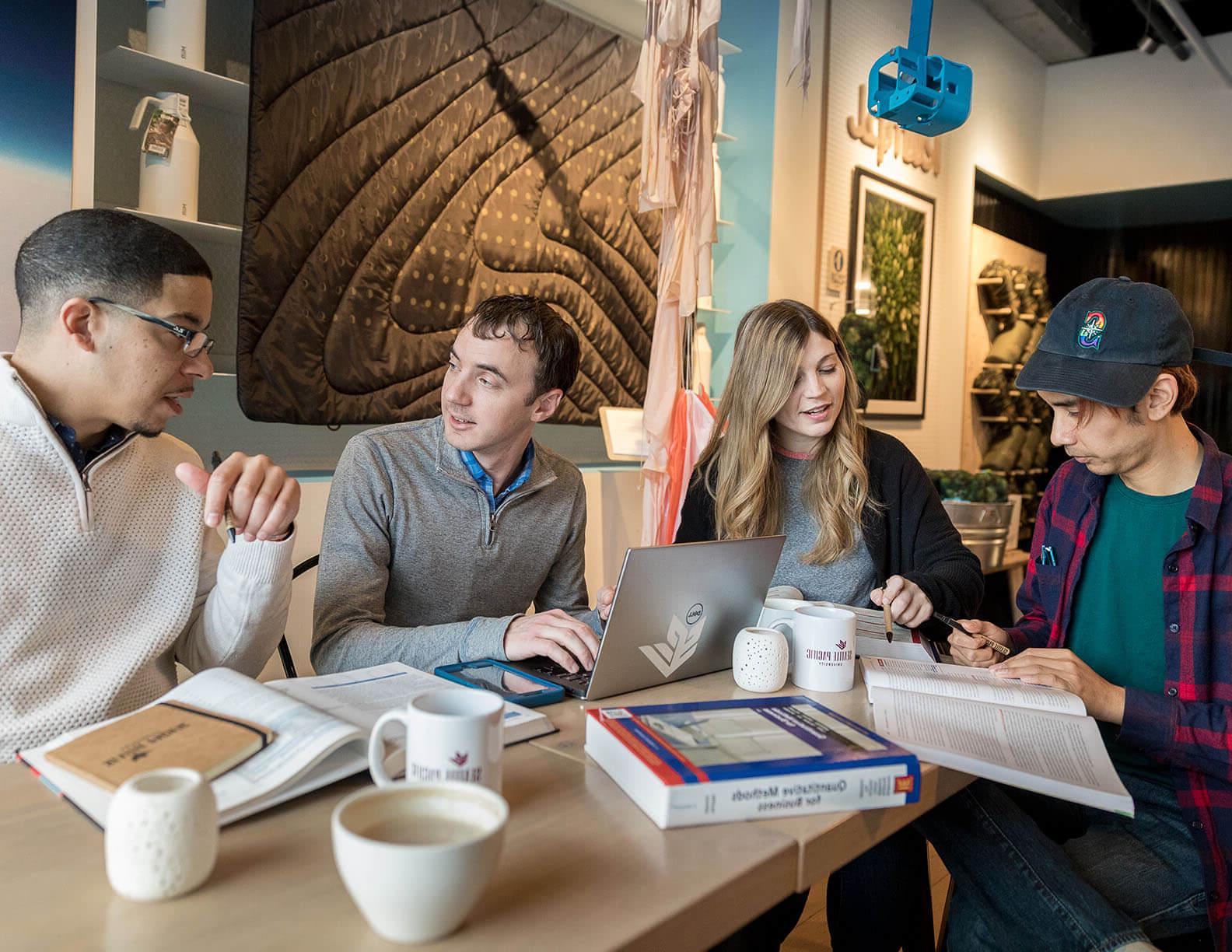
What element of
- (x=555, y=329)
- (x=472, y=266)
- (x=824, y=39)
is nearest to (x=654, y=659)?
(x=555, y=329)

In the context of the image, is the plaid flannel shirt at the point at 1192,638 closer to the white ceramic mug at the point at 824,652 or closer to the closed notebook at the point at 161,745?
the white ceramic mug at the point at 824,652

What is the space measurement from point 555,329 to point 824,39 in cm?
312

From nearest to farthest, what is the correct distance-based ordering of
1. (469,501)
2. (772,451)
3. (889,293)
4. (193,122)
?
(469,501)
(772,451)
(193,122)
(889,293)

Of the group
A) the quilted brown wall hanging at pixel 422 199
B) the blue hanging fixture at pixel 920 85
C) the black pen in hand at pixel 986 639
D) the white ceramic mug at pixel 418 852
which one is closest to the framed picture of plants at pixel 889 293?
the quilted brown wall hanging at pixel 422 199

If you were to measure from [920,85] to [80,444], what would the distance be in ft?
6.28

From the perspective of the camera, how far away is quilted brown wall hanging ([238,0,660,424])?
250 cm

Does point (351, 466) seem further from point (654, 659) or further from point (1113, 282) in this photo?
point (1113, 282)

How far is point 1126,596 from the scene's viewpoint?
177 cm

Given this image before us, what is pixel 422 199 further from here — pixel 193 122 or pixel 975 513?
pixel 975 513

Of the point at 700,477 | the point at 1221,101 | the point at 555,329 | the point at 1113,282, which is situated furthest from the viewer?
the point at 1221,101

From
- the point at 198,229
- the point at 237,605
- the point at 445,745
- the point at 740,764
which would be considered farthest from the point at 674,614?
the point at 198,229

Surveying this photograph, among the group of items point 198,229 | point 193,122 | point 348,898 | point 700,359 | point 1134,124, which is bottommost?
point 348,898

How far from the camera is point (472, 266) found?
303 cm

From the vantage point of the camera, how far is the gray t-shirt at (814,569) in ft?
7.27
